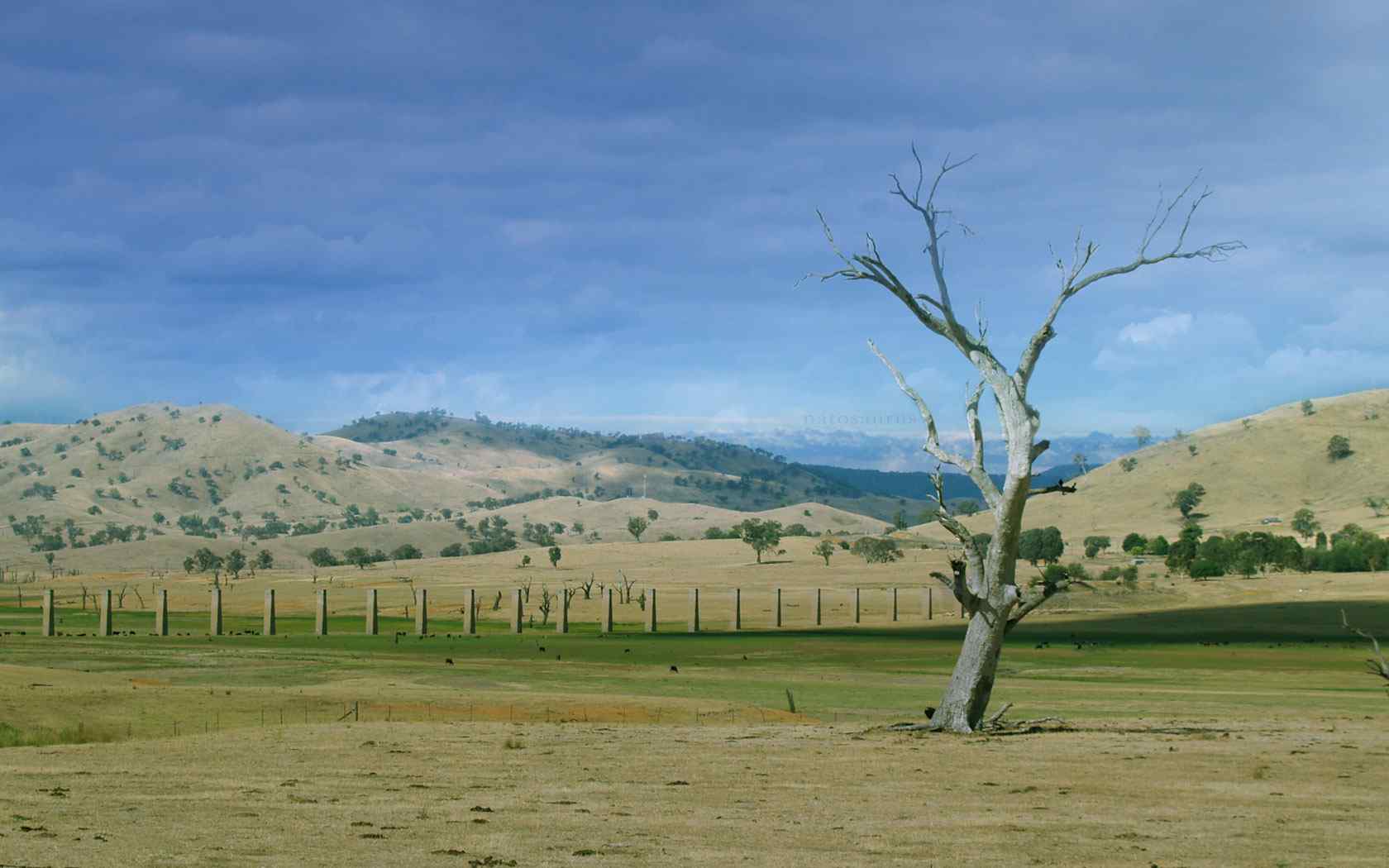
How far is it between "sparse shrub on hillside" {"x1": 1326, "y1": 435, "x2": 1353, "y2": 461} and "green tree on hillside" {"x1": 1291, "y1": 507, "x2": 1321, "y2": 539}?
41847mm

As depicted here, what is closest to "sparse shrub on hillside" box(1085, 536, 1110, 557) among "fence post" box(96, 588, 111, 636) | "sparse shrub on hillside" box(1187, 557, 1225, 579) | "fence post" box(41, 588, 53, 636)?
"sparse shrub on hillside" box(1187, 557, 1225, 579)

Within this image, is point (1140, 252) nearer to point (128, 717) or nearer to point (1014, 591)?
point (1014, 591)

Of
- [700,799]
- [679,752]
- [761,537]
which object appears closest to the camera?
[700,799]

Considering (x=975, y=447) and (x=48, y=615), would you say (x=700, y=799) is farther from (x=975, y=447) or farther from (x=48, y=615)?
(x=48, y=615)

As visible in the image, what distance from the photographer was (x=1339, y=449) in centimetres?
18325

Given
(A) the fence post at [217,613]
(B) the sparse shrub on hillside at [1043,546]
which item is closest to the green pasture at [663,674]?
(A) the fence post at [217,613]

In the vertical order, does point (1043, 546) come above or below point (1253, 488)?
below

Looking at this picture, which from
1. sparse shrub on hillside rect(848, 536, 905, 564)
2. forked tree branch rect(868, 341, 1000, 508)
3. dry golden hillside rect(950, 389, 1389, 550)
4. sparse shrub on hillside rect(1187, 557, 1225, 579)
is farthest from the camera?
dry golden hillside rect(950, 389, 1389, 550)

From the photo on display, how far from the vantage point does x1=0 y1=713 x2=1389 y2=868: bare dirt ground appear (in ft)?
48.2

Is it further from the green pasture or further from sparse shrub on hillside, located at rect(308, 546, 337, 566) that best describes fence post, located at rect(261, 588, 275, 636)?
sparse shrub on hillside, located at rect(308, 546, 337, 566)

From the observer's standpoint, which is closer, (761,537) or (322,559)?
(761,537)

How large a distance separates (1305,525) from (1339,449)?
47.3 m

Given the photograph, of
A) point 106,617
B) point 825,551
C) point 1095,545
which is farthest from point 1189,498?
point 106,617

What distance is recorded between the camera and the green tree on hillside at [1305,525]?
139500mm
